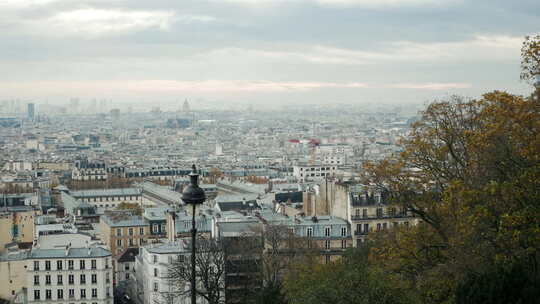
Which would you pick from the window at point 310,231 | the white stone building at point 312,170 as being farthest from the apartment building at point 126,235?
the white stone building at point 312,170

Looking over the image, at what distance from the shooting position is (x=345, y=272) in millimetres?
23297

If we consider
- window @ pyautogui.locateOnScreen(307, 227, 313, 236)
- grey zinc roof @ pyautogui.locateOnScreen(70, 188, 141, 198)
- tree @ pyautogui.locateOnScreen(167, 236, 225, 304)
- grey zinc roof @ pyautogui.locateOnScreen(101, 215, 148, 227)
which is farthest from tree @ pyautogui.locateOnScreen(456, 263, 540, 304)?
grey zinc roof @ pyautogui.locateOnScreen(70, 188, 141, 198)

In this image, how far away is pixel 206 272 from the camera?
32844 mm

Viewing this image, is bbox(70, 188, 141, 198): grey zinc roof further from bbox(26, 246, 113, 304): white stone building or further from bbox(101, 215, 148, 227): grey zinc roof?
bbox(26, 246, 113, 304): white stone building

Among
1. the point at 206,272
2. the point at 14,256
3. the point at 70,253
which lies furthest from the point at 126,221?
the point at 206,272

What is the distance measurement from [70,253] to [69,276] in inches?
39.2

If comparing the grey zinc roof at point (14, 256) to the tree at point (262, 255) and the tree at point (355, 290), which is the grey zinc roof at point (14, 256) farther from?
the tree at point (355, 290)

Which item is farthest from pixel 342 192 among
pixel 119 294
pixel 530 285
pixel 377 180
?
pixel 530 285

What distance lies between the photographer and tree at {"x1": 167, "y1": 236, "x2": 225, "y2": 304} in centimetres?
3334

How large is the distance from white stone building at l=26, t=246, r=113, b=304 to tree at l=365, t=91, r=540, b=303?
18.1 metres

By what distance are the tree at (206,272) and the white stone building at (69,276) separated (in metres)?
4.07

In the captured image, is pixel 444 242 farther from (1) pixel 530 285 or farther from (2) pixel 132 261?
(2) pixel 132 261

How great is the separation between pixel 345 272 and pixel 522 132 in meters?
5.61

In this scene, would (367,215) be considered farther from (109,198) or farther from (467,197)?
(109,198)
